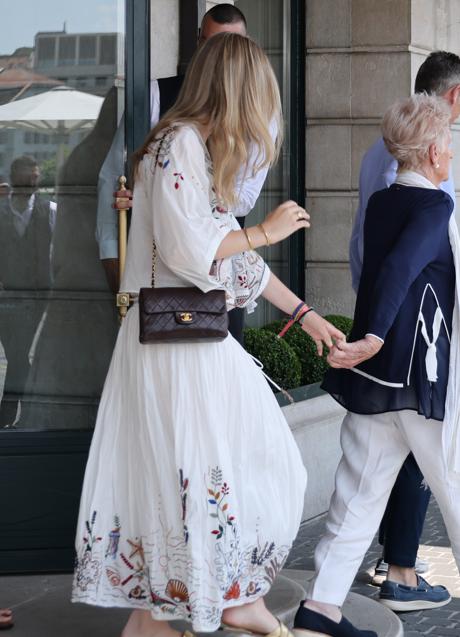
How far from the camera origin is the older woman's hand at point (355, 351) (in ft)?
14.4

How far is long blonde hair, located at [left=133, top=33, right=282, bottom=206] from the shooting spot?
12.8ft

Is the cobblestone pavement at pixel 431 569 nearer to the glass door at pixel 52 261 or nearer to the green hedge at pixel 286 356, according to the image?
the green hedge at pixel 286 356

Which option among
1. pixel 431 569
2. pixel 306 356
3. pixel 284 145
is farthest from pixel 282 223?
pixel 284 145

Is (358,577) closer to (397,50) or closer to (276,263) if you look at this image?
(276,263)

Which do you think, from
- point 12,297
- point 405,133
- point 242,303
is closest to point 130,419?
point 242,303

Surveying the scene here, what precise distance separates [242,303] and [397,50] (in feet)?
16.4

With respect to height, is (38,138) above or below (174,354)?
above

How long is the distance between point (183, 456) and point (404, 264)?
44.7 inches

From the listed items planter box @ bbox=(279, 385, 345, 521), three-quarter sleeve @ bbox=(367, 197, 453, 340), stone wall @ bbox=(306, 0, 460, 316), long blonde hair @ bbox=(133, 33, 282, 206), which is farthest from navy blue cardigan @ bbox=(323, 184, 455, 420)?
stone wall @ bbox=(306, 0, 460, 316)

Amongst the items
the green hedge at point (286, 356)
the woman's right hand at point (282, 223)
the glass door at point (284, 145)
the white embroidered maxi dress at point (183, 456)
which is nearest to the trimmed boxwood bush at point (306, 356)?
the green hedge at point (286, 356)

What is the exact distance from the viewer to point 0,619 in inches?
189

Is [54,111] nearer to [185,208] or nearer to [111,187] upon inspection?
[111,187]

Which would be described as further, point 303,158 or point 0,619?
point 303,158

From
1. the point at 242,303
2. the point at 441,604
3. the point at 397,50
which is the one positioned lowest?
the point at 441,604
